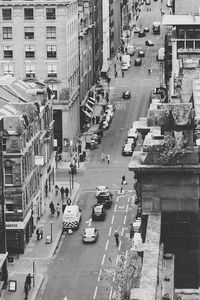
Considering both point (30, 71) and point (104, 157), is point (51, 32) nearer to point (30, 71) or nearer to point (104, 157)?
point (30, 71)

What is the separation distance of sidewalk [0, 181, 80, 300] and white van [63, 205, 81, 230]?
1.07 metres

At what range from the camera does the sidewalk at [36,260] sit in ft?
309

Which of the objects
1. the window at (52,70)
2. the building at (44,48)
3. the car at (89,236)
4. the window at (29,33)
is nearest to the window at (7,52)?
the building at (44,48)

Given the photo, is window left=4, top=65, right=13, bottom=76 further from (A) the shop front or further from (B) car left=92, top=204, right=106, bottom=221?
(A) the shop front

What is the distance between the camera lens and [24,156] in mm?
112875

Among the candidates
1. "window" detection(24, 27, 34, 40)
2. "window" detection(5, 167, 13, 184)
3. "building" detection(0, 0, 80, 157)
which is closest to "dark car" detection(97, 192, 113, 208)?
"window" detection(5, 167, 13, 184)

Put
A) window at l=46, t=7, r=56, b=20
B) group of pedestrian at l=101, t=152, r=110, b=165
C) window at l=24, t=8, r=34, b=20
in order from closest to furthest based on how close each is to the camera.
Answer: group of pedestrian at l=101, t=152, r=110, b=165, window at l=24, t=8, r=34, b=20, window at l=46, t=7, r=56, b=20

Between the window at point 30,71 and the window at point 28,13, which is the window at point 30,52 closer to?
the window at point 30,71

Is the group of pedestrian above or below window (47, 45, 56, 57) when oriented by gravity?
below

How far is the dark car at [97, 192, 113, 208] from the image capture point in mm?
129312

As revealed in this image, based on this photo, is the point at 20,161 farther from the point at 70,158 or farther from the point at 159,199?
the point at 159,199

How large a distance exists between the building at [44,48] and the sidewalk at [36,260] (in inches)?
1708

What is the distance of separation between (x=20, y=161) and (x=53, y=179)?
31.3 meters

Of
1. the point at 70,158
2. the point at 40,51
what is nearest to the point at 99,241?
the point at 70,158
